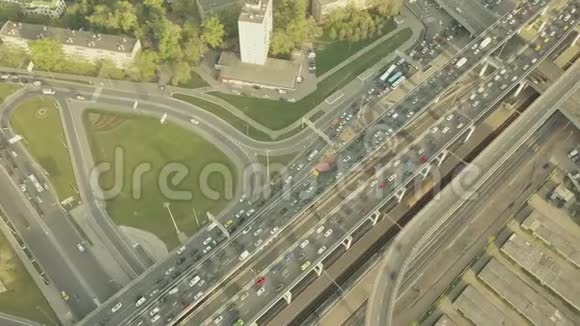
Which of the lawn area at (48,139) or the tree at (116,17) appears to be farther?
the tree at (116,17)

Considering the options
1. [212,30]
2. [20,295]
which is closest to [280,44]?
[212,30]

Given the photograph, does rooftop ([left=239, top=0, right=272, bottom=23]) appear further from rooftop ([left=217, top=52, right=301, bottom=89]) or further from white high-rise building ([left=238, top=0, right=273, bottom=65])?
rooftop ([left=217, top=52, right=301, bottom=89])

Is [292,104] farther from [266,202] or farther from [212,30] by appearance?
[266,202]

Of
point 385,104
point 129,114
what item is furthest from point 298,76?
point 129,114

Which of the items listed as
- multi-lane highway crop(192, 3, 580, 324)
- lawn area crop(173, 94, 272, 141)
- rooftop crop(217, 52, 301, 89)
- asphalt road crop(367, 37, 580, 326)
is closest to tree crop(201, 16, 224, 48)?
rooftop crop(217, 52, 301, 89)

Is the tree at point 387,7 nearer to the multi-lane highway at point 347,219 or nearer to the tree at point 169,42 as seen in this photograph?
the multi-lane highway at point 347,219

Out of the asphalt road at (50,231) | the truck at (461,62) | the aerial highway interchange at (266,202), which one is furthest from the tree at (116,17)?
the truck at (461,62)

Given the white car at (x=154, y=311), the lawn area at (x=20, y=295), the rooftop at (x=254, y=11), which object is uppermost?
the rooftop at (x=254, y=11)
